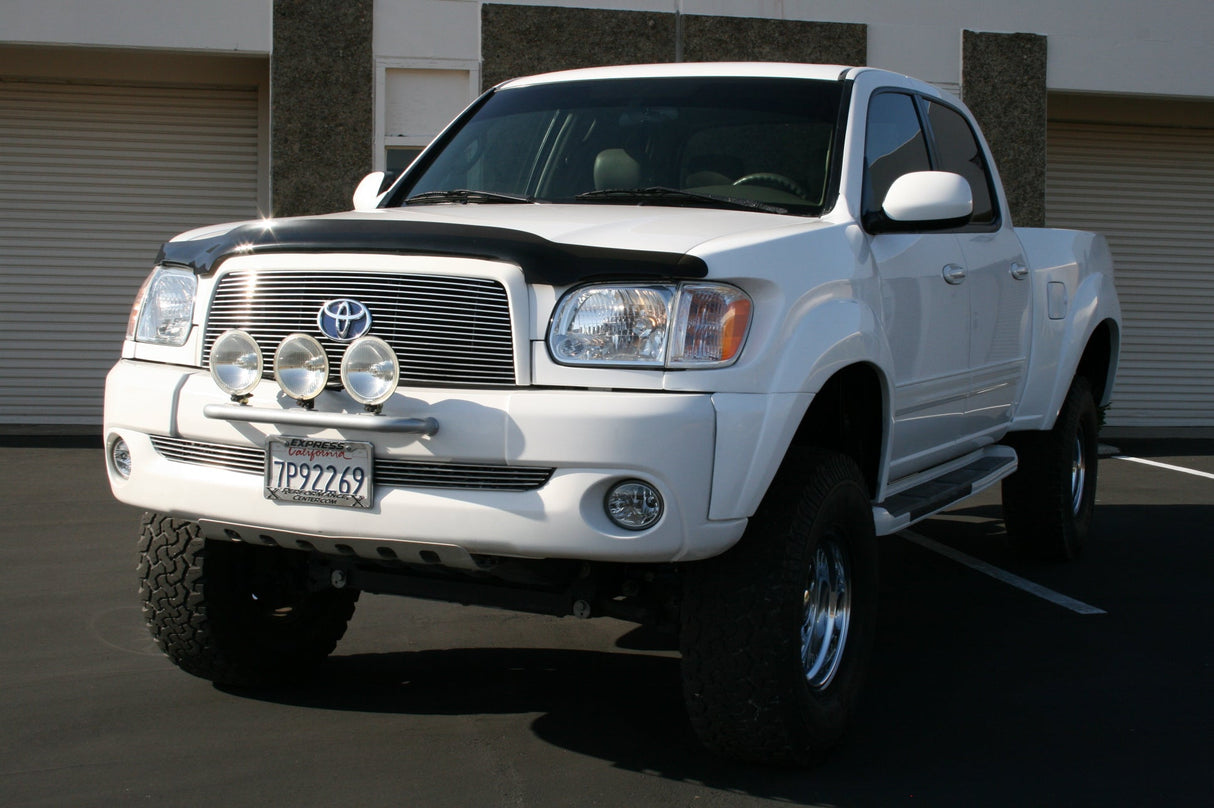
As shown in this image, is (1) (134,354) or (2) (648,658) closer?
(1) (134,354)

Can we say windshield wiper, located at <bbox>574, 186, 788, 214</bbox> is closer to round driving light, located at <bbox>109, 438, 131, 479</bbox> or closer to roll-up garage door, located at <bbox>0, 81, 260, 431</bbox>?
round driving light, located at <bbox>109, 438, 131, 479</bbox>

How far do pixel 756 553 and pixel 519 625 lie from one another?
2014 millimetres

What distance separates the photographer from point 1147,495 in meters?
8.84

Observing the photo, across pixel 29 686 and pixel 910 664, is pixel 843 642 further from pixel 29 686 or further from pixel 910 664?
pixel 29 686

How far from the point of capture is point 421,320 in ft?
10.4

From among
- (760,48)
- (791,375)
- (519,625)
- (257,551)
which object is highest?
(760,48)

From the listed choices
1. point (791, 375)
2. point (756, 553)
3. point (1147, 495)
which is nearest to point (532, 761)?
point (756, 553)

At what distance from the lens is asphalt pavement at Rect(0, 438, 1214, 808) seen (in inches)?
131

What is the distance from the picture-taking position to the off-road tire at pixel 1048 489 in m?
6.13

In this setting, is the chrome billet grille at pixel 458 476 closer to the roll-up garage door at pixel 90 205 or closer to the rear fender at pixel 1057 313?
the rear fender at pixel 1057 313

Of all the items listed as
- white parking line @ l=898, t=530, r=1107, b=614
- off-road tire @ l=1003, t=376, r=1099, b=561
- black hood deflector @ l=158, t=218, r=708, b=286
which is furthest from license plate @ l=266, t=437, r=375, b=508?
off-road tire @ l=1003, t=376, r=1099, b=561

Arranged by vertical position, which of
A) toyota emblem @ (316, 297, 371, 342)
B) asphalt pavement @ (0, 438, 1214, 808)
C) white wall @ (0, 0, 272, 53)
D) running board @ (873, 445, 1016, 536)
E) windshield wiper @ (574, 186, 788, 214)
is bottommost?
asphalt pavement @ (0, 438, 1214, 808)

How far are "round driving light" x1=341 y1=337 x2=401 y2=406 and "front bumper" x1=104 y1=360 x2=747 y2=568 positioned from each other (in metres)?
0.05

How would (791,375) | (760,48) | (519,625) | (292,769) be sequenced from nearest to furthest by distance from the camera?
1. (791,375)
2. (292,769)
3. (519,625)
4. (760,48)
